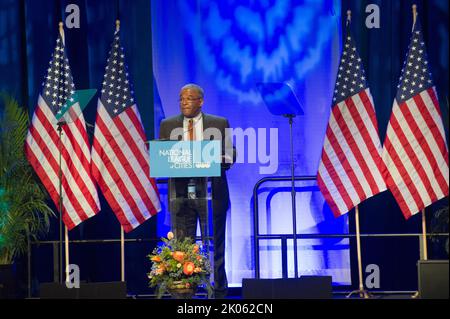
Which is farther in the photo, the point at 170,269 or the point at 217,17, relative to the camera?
the point at 217,17

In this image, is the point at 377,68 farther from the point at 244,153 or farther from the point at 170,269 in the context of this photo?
the point at 170,269

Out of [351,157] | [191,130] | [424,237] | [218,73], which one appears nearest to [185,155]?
[191,130]

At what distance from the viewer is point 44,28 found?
8.82 meters

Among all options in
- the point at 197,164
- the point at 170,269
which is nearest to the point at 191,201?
the point at 197,164

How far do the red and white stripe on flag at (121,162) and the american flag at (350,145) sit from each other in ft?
5.89

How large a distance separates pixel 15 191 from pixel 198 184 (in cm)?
197

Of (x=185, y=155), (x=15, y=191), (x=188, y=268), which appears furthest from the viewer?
(x=15, y=191)

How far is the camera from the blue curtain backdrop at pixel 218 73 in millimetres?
8828

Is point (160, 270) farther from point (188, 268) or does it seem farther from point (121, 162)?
point (121, 162)

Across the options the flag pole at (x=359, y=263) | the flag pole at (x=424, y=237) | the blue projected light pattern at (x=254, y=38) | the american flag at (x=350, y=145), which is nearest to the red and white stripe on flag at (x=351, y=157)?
the american flag at (x=350, y=145)

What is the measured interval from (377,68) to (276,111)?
1317 millimetres

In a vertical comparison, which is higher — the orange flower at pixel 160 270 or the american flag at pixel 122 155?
the american flag at pixel 122 155

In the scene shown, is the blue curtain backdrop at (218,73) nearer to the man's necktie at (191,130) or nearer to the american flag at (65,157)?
the american flag at (65,157)

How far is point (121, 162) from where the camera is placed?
27.0ft
